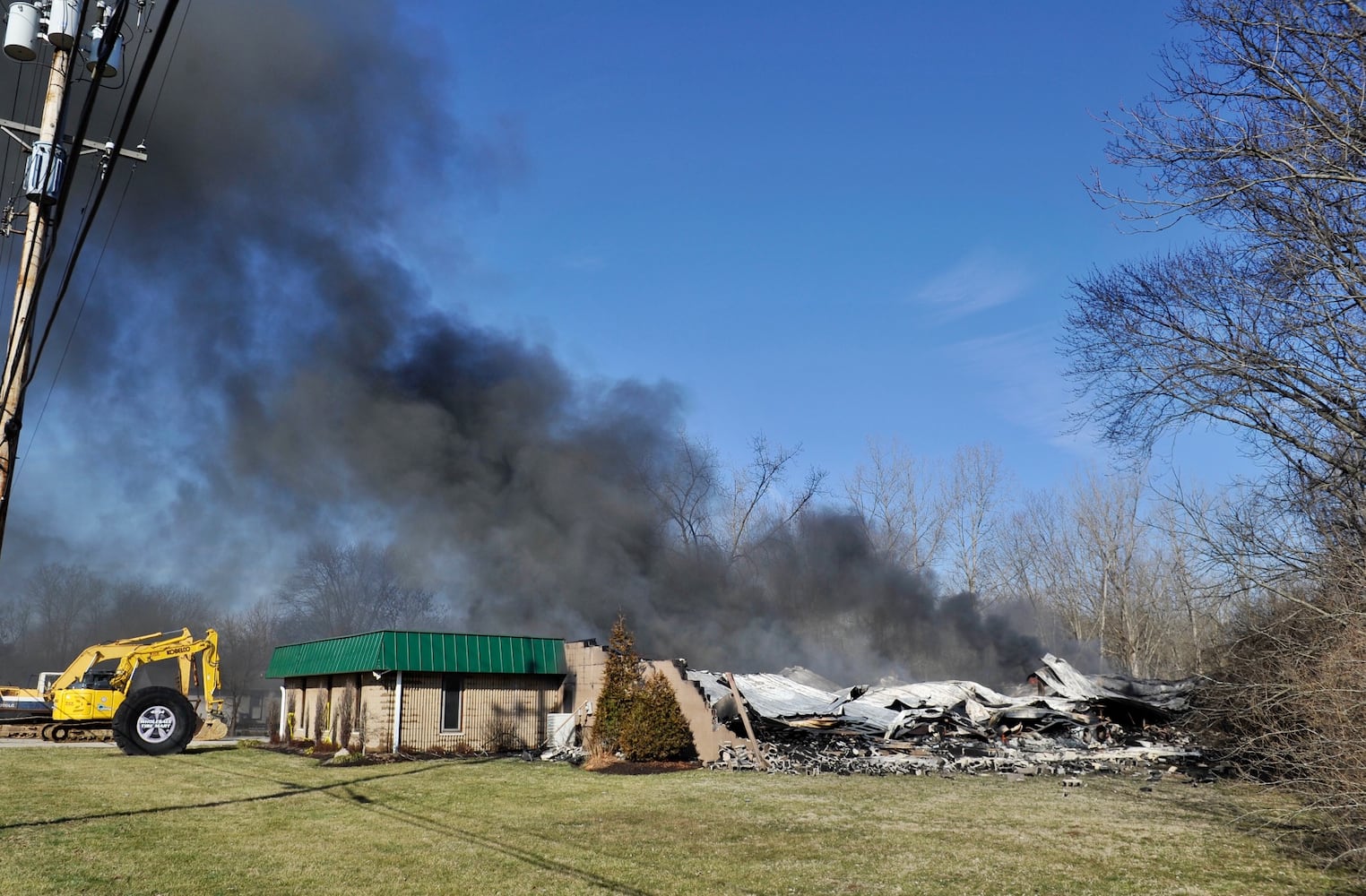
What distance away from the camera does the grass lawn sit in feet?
27.6

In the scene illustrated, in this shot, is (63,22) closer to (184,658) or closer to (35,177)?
(35,177)

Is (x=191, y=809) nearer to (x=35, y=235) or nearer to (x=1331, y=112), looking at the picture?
(x=35, y=235)

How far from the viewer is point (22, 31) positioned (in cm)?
1053

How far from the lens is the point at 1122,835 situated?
10945 millimetres

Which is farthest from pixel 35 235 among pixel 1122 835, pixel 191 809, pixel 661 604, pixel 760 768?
pixel 661 604

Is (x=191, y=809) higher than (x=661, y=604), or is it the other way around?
(x=661, y=604)

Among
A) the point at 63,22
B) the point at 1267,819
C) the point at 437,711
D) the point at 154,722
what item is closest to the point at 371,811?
the point at 437,711

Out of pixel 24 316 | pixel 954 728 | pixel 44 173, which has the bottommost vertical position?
pixel 954 728

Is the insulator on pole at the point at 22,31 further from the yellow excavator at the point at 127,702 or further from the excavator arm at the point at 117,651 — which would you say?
the excavator arm at the point at 117,651

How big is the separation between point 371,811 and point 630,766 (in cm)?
715

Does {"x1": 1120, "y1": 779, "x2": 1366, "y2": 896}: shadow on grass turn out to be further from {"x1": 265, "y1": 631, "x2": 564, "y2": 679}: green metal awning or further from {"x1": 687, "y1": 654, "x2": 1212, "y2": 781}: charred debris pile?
{"x1": 265, "y1": 631, "x2": 564, "y2": 679}: green metal awning

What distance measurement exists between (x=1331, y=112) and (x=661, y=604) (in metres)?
23.7

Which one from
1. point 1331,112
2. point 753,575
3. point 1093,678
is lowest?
point 1093,678

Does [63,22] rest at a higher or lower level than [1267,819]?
higher
